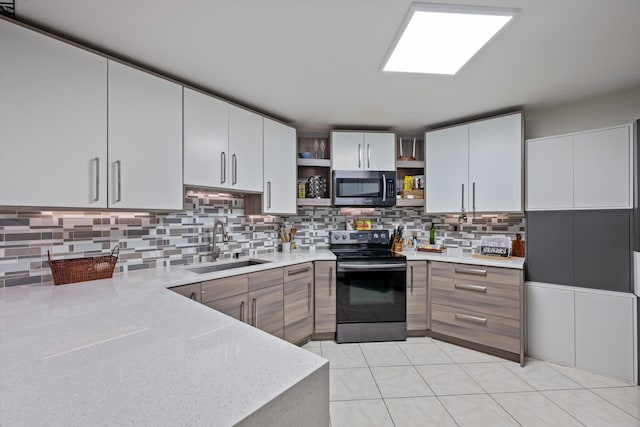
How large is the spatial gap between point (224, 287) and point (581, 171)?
2898mm

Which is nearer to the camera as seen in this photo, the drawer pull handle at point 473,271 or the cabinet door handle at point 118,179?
the cabinet door handle at point 118,179

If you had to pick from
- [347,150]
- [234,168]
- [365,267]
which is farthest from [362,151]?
[234,168]

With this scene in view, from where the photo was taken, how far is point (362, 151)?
3031 millimetres

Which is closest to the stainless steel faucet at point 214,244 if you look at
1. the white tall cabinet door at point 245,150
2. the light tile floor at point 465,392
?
the white tall cabinet door at point 245,150

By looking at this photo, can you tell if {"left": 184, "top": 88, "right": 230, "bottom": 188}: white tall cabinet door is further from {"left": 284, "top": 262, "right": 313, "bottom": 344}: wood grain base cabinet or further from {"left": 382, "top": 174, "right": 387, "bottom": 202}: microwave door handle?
{"left": 382, "top": 174, "right": 387, "bottom": 202}: microwave door handle

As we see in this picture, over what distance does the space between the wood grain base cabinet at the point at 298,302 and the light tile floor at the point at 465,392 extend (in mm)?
291

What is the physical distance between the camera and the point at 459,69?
1.78m

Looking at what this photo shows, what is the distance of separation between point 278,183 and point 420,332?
2.08 metres

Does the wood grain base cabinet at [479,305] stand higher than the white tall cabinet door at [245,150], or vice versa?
the white tall cabinet door at [245,150]

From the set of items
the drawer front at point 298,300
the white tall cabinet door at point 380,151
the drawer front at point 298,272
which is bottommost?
the drawer front at point 298,300

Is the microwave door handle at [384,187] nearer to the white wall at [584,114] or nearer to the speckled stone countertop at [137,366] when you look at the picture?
the white wall at [584,114]

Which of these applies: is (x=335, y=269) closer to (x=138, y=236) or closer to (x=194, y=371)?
(x=138, y=236)

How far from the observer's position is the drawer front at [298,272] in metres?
2.41

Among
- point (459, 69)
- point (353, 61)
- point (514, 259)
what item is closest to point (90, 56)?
point (353, 61)
